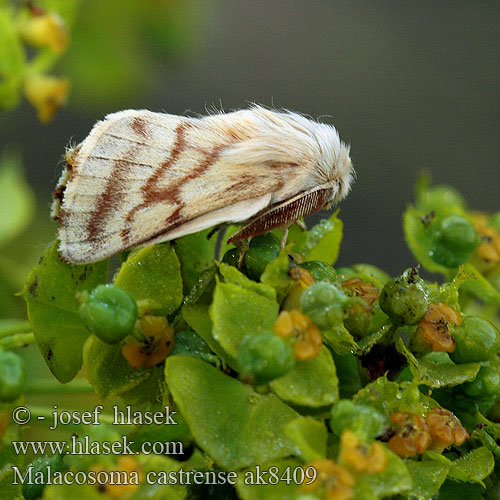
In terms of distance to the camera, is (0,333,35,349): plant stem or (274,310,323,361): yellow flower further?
(0,333,35,349): plant stem

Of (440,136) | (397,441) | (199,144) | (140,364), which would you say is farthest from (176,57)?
(440,136)

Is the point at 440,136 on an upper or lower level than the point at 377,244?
upper

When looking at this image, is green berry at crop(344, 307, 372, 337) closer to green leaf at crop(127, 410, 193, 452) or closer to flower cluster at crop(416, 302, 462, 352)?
flower cluster at crop(416, 302, 462, 352)

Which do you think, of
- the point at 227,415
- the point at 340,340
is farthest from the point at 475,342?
the point at 227,415

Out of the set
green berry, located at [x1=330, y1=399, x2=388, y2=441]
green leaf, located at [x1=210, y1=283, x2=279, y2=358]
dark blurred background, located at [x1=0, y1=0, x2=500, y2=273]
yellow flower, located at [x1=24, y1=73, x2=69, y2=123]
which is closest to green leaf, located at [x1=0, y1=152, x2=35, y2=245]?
yellow flower, located at [x1=24, y1=73, x2=69, y2=123]

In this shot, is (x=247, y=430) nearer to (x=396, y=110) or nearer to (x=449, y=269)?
(x=449, y=269)

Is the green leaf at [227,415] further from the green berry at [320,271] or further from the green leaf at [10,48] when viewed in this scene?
the green leaf at [10,48]
